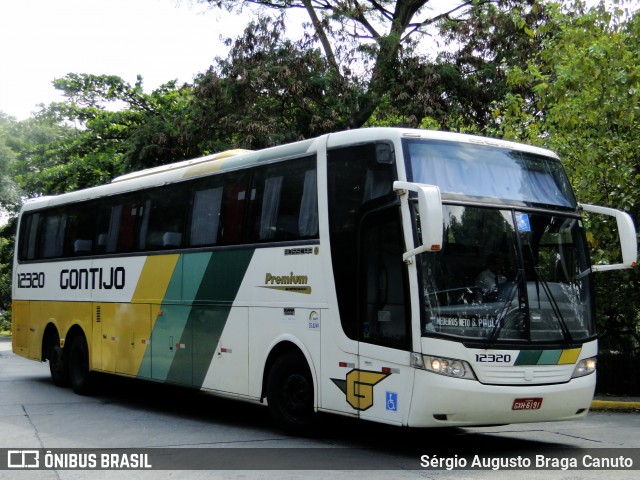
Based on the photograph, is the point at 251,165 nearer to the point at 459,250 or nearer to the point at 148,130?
the point at 459,250

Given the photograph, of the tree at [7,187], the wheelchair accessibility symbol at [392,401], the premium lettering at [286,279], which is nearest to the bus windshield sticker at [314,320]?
the premium lettering at [286,279]

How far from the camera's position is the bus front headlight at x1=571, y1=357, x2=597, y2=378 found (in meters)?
9.41

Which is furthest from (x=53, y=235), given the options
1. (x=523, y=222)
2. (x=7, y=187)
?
(x=7, y=187)

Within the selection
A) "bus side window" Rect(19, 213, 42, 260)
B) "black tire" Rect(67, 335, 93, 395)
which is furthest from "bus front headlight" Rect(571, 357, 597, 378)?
"bus side window" Rect(19, 213, 42, 260)

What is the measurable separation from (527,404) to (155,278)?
6527 millimetres

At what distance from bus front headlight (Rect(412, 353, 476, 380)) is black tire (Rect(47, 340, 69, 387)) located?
954 centimetres

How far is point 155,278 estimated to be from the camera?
1348 centimetres

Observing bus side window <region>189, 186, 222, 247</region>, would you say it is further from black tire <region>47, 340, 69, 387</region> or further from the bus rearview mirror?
black tire <region>47, 340, 69, 387</region>

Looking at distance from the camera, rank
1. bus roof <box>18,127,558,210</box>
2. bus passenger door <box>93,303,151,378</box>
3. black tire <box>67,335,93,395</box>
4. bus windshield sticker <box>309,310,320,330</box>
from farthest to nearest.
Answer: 1. black tire <box>67,335,93,395</box>
2. bus passenger door <box>93,303,151,378</box>
3. bus windshield sticker <box>309,310,320,330</box>
4. bus roof <box>18,127,558,210</box>

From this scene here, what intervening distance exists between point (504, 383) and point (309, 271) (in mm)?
2653

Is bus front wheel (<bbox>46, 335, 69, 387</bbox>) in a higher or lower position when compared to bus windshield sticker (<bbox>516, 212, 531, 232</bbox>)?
lower

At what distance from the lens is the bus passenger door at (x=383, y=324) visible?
29.1 ft

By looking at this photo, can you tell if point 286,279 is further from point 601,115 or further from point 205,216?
point 601,115

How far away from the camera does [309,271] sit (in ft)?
33.8
